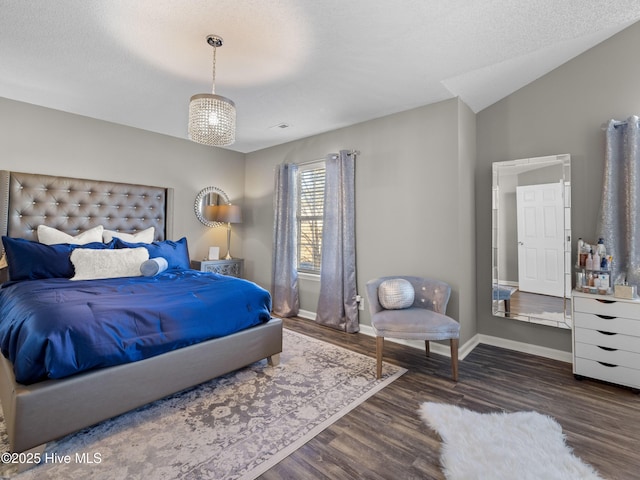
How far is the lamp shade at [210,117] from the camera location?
87.0 inches

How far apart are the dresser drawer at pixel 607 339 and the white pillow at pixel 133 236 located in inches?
169

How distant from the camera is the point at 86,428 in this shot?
5.89 feet

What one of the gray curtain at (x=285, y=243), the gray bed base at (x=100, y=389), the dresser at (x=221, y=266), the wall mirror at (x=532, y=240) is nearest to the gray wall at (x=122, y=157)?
the dresser at (x=221, y=266)

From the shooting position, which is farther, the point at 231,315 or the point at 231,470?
the point at 231,315

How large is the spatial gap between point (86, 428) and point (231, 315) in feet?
3.31

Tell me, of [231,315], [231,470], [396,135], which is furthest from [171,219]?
[231,470]

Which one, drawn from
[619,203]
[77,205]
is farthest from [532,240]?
[77,205]

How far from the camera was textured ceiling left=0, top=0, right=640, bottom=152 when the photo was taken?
1.84 meters

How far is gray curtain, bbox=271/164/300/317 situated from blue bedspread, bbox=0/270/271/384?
62.2 inches

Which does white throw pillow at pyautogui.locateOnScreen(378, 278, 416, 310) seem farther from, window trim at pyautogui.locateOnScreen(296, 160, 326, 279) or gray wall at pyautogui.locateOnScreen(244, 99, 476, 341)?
window trim at pyautogui.locateOnScreen(296, 160, 326, 279)

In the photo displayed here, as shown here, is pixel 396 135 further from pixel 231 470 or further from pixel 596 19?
pixel 231 470

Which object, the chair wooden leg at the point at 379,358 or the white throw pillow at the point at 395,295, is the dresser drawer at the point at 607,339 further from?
the chair wooden leg at the point at 379,358


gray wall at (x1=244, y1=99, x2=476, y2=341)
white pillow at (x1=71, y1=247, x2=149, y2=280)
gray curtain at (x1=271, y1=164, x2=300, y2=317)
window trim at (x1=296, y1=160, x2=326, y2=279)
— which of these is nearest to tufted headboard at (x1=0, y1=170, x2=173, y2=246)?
white pillow at (x1=71, y1=247, x2=149, y2=280)

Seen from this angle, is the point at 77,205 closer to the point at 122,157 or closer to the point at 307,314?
the point at 122,157
